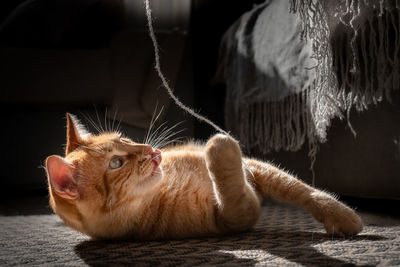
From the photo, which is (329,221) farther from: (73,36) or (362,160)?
(73,36)

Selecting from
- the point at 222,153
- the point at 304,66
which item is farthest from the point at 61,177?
the point at 304,66

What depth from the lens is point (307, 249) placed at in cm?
73

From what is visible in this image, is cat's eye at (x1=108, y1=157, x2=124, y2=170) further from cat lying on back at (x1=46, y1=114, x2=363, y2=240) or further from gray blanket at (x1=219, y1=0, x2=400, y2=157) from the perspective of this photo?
gray blanket at (x1=219, y1=0, x2=400, y2=157)

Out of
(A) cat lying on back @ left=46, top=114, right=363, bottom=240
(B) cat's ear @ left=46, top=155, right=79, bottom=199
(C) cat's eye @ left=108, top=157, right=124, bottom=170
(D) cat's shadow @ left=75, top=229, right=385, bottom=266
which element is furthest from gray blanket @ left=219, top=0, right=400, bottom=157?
(B) cat's ear @ left=46, top=155, right=79, bottom=199

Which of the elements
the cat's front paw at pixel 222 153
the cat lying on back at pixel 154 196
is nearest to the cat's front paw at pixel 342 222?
the cat lying on back at pixel 154 196

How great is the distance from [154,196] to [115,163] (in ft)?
0.40

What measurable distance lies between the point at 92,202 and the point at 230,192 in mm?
297

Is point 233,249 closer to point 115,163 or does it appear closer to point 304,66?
point 115,163

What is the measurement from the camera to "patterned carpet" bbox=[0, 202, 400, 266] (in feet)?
2.19

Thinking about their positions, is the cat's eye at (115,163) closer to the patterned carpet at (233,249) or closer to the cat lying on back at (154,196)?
the cat lying on back at (154,196)

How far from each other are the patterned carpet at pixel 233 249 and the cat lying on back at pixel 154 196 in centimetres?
4

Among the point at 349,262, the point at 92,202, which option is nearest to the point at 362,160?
the point at 349,262

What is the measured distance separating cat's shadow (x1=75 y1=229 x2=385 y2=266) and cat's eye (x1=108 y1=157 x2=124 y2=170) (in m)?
0.17

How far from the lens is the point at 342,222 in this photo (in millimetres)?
855
